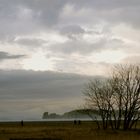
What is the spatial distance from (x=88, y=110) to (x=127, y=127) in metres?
5.56

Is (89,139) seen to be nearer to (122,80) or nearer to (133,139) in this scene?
(133,139)

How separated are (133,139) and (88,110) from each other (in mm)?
21969

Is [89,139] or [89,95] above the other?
[89,95]

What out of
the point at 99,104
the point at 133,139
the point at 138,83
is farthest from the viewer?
the point at 99,104

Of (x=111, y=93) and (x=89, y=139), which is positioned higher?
(x=111, y=93)

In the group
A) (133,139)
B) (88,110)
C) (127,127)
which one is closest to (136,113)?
(127,127)

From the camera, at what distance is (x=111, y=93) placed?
48656 mm

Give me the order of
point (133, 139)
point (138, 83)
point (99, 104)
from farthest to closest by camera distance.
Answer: point (99, 104) → point (138, 83) → point (133, 139)

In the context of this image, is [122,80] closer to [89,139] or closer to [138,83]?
[138,83]

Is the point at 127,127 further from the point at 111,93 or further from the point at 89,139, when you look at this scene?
the point at 89,139

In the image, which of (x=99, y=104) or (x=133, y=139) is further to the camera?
(x=99, y=104)

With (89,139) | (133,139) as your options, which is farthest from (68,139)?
(133,139)

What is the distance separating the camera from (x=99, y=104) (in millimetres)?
49219

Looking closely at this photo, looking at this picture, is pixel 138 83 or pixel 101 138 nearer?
pixel 101 138
